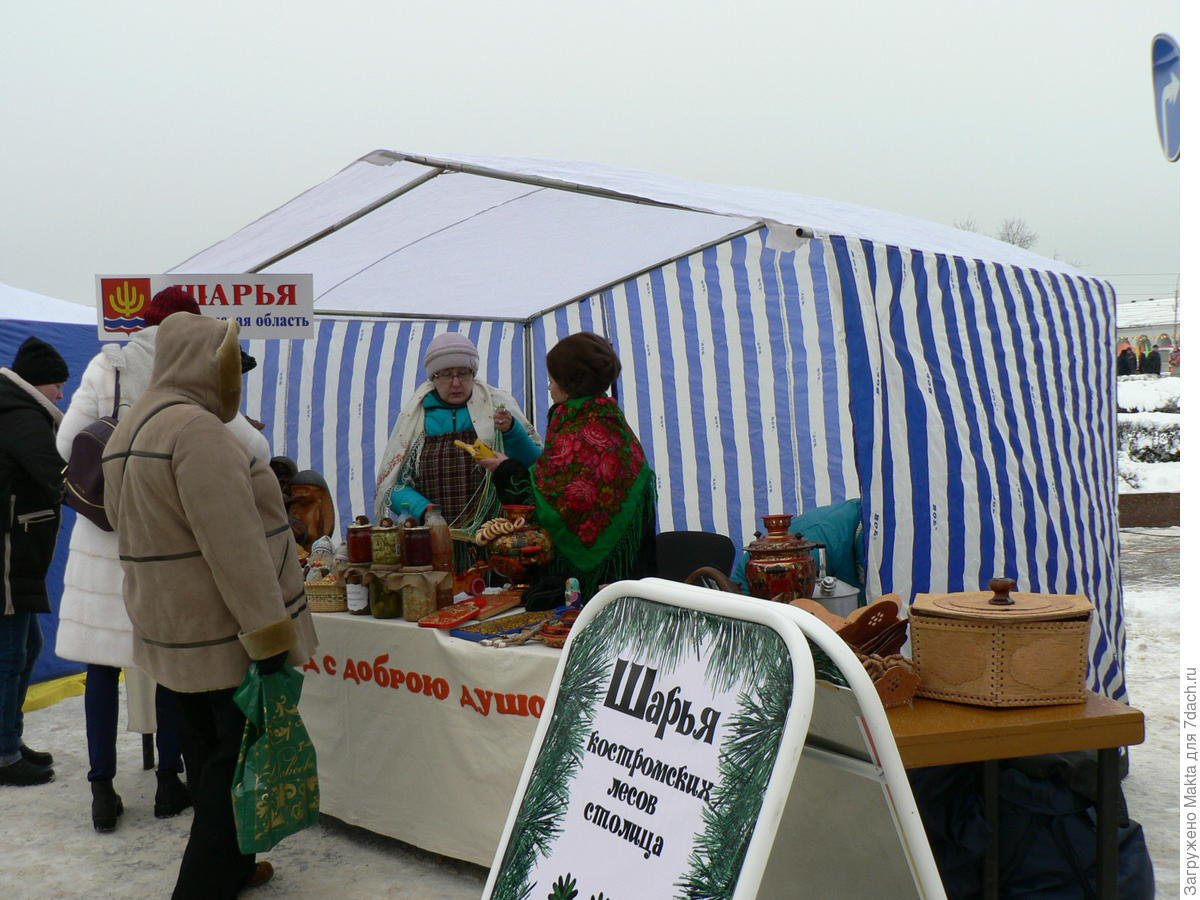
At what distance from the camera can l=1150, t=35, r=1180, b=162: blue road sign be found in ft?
8.77

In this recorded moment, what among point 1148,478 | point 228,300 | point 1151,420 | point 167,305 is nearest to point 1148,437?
point 1151,420

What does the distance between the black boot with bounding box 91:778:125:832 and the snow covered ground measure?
0.13 feet

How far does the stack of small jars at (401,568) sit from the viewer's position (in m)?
3.55

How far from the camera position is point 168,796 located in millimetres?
3994

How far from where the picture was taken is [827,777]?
80.5 inches

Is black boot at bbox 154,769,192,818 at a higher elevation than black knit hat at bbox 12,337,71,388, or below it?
below

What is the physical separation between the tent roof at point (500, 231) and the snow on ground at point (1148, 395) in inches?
444

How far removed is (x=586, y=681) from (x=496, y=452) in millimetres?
2179

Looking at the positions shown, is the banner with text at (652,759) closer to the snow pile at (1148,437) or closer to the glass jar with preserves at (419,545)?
the glass jar with preserves at (419,545)

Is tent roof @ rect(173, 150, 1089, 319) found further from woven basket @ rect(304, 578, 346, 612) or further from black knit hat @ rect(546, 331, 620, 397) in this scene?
woven basket @ rect(304, 578, 346, 612)

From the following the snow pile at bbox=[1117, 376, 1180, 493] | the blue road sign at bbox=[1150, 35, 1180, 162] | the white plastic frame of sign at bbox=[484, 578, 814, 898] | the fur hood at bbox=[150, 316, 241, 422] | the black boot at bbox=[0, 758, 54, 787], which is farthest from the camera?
the snow pile at bbox=[1117, 376, 1180, 493]

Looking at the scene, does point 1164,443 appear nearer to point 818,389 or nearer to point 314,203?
point 818,389

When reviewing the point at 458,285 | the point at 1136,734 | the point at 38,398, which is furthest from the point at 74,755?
the point at 1136,734

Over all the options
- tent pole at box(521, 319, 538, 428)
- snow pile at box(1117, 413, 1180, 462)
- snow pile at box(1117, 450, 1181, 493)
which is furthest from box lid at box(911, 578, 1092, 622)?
snow pile at box(1117, 413, 1180, 462)
